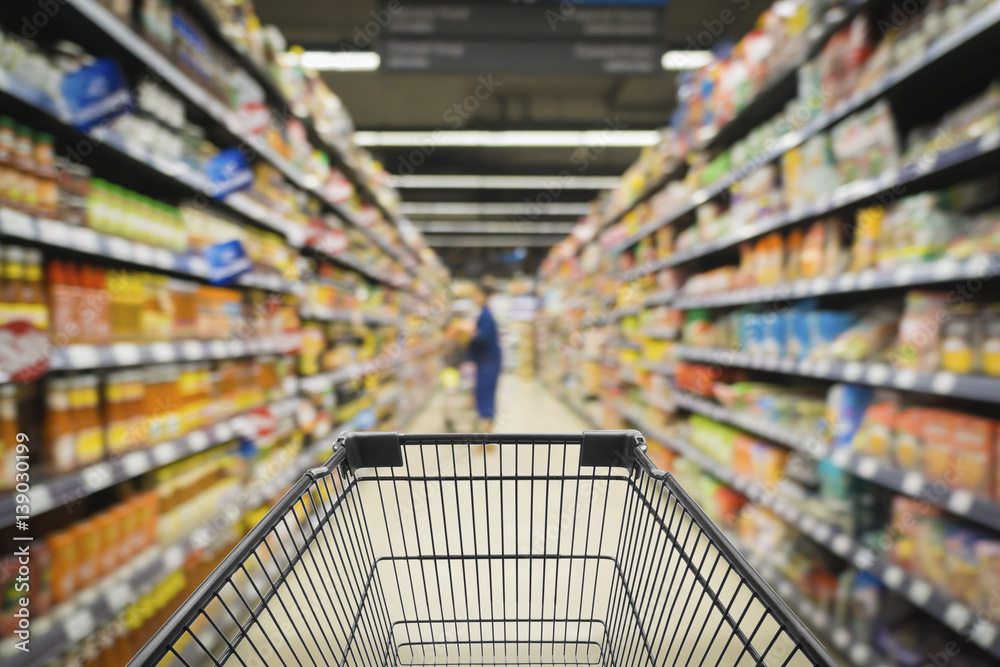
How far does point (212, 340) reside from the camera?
2.12m

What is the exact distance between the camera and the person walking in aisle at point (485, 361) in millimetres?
4594

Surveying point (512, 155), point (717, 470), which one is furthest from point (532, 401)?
point (717, 470)

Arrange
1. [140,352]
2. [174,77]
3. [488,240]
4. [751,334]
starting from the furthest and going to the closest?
[488,240], [751,334], [174,77], [140,352]

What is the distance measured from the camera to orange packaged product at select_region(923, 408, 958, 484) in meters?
1.48

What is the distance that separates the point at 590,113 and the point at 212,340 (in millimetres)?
6554

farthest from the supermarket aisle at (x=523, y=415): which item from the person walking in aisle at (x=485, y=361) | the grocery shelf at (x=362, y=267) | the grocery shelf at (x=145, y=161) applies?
the grocery shelf at (x=145, y=161)

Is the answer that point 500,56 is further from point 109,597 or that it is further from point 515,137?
point 515,137

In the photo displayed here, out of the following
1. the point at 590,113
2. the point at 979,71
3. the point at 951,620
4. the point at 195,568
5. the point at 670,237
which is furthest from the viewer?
the point at 590,113

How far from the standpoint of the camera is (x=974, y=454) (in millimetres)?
1407

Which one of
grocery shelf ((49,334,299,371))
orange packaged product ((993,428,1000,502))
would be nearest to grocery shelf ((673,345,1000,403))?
orange packaged product ((993,428,1000,502))

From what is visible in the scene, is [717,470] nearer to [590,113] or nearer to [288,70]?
[288,70]

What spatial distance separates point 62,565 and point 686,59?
617 centimetres

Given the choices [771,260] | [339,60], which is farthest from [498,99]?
[771,260]

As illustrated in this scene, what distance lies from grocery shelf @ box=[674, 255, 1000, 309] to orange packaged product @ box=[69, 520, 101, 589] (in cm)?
251
